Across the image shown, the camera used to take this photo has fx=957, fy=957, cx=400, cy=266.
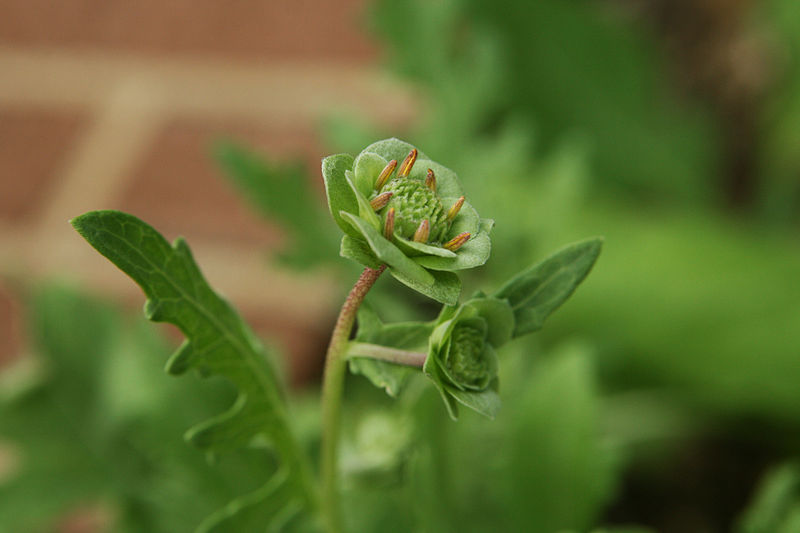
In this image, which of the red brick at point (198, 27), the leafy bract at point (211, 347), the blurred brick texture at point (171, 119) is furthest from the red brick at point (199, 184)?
the leafy bract at point (211, 347)

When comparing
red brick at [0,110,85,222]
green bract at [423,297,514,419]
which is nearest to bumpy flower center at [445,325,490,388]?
green bract at [423,297,514,419]

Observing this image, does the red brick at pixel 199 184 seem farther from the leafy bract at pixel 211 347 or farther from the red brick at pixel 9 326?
the leafy bract at pixel 211 347

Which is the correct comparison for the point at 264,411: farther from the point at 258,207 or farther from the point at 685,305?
the point at 685,305

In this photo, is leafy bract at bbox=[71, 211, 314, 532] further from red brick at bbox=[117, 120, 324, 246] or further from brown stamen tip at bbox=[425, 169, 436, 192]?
red brick at bbox=[117, 120, 324, 246]

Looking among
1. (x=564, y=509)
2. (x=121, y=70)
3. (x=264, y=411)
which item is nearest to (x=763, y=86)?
(x=121, y=70)

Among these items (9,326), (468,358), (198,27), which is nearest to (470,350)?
(468,358)

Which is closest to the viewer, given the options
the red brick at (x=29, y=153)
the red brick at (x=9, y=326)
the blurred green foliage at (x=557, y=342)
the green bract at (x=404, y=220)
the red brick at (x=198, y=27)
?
the green bract at (x=404, y=220)

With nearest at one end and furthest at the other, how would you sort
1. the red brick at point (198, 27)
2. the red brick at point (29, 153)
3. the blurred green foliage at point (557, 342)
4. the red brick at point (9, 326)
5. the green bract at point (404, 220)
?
the green bract at point (404, 220)
the blurred green foliage at point (557, 342)
the red brick at point (9, 326)
the red brick at point (29, 153)
the red brick at point (198, 27)
